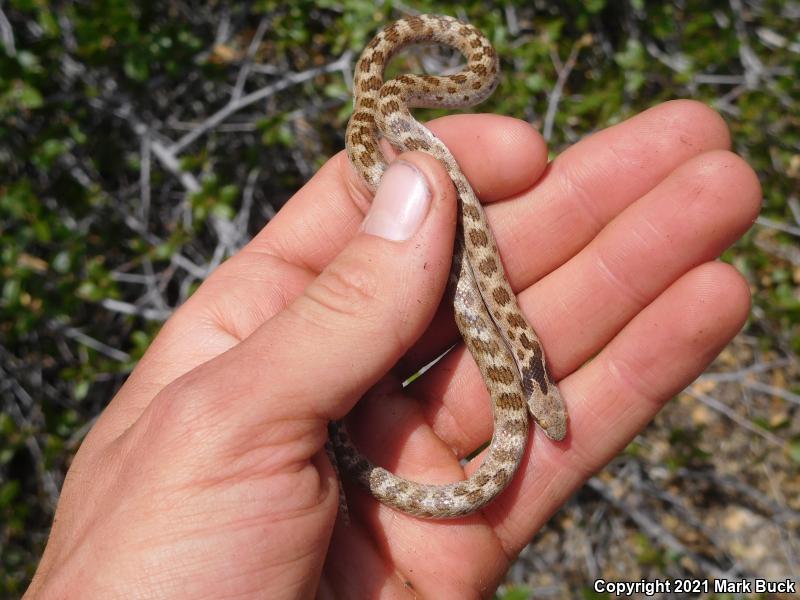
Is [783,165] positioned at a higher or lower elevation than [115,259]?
lower

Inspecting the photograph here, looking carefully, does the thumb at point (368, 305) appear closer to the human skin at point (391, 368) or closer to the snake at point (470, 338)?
the human skin at point (391, 368)

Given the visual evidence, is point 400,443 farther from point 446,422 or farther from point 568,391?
point 568,391

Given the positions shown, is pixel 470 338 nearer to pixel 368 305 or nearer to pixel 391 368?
pixel 391 368

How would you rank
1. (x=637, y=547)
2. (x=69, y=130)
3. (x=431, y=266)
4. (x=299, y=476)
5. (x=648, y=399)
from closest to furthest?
(x=299, y=476) → (x=431, y=266) → (x=648, y=399) → (x=69, y=130) → (x=637, y=547)

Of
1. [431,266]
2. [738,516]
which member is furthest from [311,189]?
[738,516]

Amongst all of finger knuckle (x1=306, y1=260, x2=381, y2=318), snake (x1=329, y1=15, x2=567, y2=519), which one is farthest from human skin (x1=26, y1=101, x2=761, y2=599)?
snake (x1=329, y1=15, x2=567, y2=519)

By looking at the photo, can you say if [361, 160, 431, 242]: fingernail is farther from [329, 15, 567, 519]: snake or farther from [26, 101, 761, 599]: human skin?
[329, 15, 567, 519]: snake
